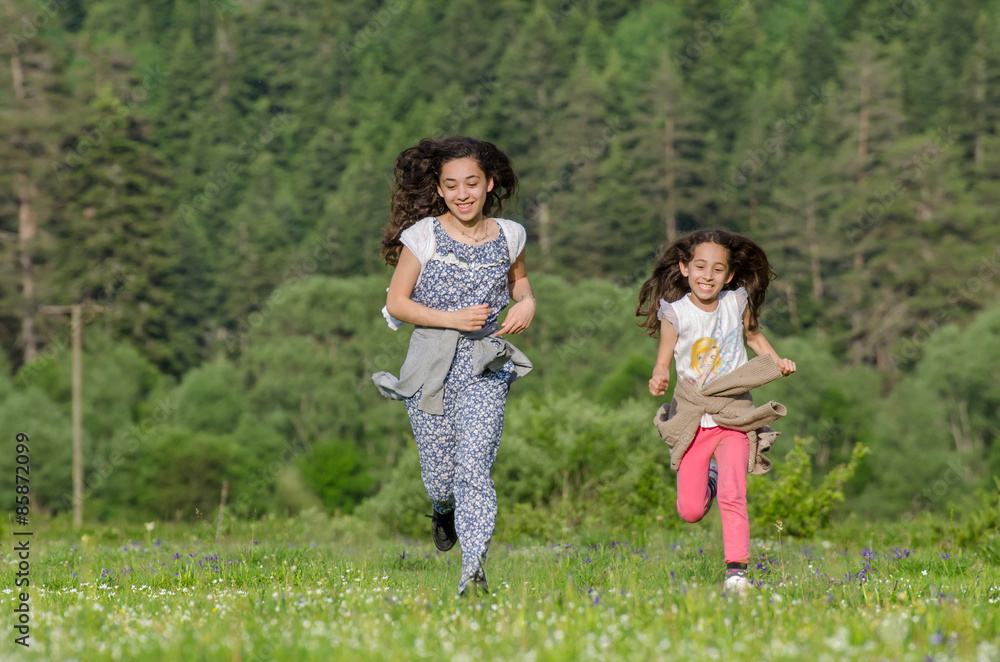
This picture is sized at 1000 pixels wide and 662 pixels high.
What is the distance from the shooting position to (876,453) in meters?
52.7

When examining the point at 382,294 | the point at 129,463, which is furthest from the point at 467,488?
the point at 382,294

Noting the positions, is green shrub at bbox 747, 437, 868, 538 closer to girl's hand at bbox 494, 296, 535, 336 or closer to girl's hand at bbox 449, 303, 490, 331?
girl's hand at bbox 494, 296, 535, 336

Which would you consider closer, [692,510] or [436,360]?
[436,360]

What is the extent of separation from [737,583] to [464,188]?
7.75ft

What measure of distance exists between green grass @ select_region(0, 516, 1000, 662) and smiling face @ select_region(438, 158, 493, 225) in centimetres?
185

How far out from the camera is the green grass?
3248 mm

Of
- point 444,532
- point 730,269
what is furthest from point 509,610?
point 730,269

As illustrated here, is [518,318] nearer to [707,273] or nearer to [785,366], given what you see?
[707,273]

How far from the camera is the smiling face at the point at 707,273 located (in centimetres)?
611

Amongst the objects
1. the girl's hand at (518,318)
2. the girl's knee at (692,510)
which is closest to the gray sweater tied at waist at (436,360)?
the girl's hand at (518,318)

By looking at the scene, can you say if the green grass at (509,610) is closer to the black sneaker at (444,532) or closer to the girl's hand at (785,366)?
the black sneaker at (444,532)

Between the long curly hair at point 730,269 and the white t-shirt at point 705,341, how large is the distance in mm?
190

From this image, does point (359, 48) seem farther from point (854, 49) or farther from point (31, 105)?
point (854, 49)

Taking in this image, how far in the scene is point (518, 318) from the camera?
543 centimetres
